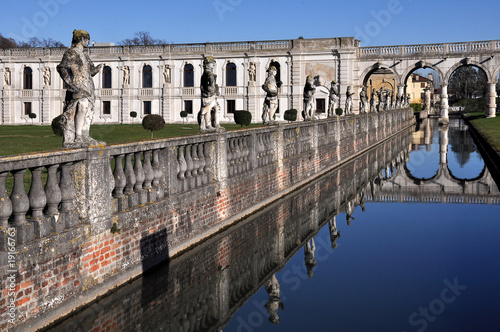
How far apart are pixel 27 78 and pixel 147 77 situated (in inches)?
459

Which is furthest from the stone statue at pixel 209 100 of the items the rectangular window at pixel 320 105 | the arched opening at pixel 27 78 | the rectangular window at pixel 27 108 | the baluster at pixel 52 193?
the arched opening at pixel 27 78

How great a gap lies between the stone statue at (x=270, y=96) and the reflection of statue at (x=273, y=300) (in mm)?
7662

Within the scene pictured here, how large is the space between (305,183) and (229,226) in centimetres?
590

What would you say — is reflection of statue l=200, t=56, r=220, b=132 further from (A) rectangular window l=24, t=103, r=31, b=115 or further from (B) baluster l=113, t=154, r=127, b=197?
(A) rectangular window l=24, t=103, r=31, b=115

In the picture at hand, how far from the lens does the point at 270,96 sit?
1532cm

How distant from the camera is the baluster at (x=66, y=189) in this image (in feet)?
20.2

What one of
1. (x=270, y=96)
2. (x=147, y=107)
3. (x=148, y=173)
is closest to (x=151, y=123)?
(x=270, y=96)

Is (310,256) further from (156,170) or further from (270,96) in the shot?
(270,96)

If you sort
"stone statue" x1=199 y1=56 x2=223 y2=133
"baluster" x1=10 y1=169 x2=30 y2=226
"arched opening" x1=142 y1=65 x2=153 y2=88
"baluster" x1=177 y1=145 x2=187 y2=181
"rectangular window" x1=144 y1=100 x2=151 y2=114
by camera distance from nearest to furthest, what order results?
"baluster" x1=10 y1=169 x2=30 y2=226
"baluster" x1=177 y1=145 x2=187 y2=181
"stone statue" x1=199 y1=56 x2=223 y2=133
"arched opening" x1=142 y1=65 x2=153 y2=88
"rectangular window" x1=144 y1=100 x2=151 y2=114

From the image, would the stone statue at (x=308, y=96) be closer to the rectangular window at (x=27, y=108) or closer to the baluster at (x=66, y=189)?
the baluster at (x=66, y=189)

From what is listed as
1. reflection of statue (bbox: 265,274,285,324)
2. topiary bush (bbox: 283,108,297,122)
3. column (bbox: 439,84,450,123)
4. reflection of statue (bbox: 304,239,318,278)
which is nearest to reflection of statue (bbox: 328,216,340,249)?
reflection of statue (bbox: 304,239,318,278)

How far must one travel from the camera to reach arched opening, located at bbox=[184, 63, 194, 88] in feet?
169

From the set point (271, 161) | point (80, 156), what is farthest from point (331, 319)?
point (271, 161)

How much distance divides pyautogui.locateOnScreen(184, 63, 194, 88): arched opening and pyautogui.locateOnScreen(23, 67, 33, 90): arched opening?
1479 cm
